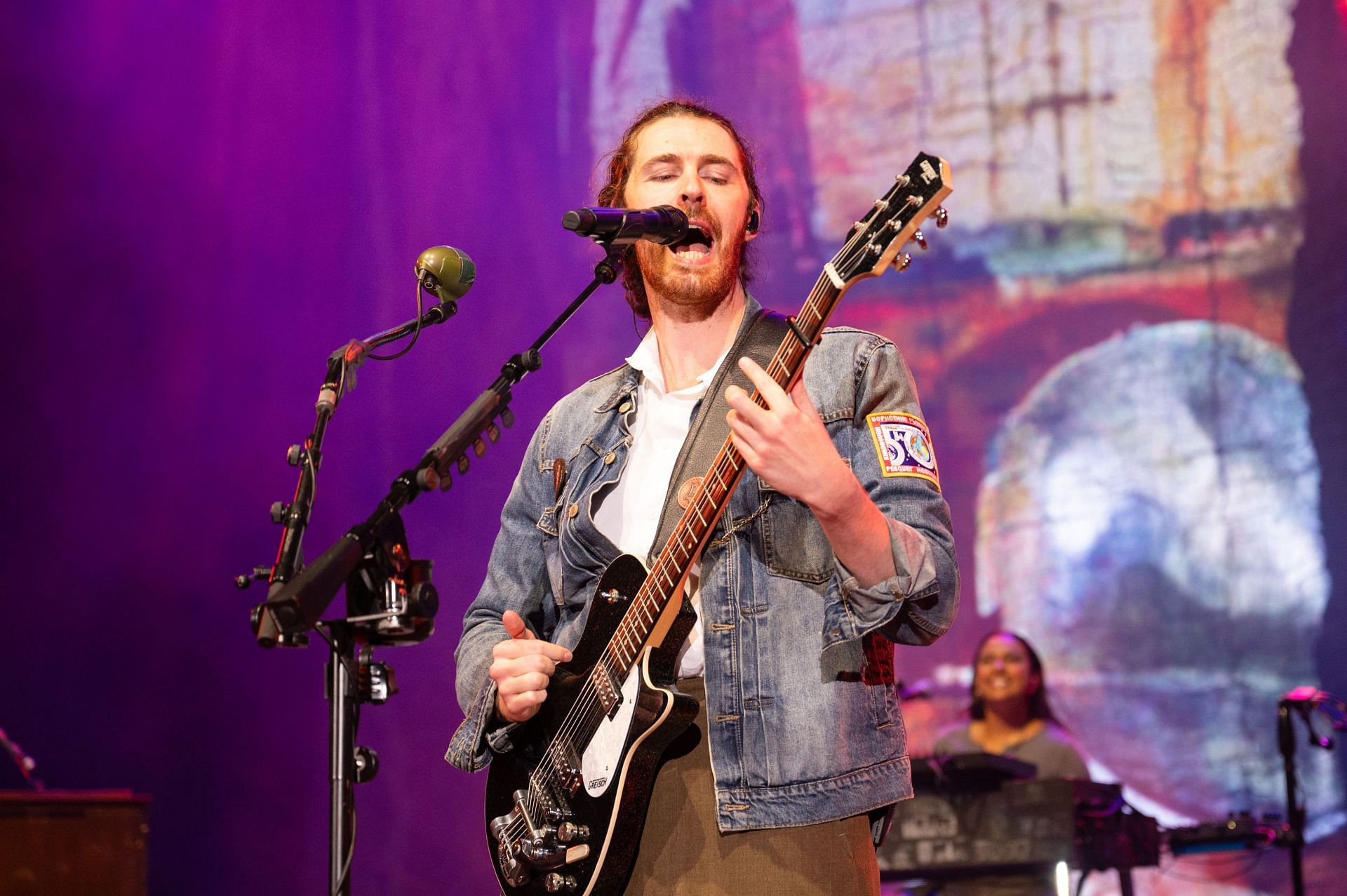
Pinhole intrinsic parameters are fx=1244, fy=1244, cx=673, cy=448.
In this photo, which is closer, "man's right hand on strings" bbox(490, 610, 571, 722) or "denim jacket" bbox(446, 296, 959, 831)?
"denim jacket" bbox(446, 296, 959, 831)

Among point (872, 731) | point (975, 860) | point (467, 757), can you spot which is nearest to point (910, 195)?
point (872, 731)

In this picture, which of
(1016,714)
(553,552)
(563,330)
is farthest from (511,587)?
(1016,714)

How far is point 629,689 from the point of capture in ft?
6.84

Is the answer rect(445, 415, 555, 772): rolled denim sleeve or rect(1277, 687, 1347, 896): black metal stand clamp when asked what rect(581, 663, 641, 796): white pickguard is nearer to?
rect(445, 415, 555, 772): rolled denim sleeve

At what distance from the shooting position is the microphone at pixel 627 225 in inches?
81.4

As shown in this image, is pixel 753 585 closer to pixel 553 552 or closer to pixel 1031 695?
pixel 553 552

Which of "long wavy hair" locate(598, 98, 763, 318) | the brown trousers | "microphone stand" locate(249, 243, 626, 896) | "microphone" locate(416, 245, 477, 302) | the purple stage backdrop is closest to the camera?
"microphone stand" locate(249, 243, 626, 896)

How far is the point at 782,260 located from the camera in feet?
19.2

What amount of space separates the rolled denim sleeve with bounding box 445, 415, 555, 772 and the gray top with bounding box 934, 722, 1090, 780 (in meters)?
3.33

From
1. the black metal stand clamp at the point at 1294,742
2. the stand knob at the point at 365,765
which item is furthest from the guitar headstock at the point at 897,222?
the black metal stand clamp at the point at 1294,742

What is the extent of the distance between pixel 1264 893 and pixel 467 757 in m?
4.36

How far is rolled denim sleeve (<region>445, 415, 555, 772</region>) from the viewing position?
93.5 inches

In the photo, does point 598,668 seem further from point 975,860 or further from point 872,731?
point 975,860

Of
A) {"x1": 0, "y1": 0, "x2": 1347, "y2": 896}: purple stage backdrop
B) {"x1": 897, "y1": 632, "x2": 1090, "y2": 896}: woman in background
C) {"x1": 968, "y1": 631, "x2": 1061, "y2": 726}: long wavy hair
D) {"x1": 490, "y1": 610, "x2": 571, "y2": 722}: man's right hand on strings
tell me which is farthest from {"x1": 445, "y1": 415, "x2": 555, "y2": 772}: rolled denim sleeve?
{"x1": 968, "y1": 631, "x2": 1061, "y2": 726}: long wavy hair
